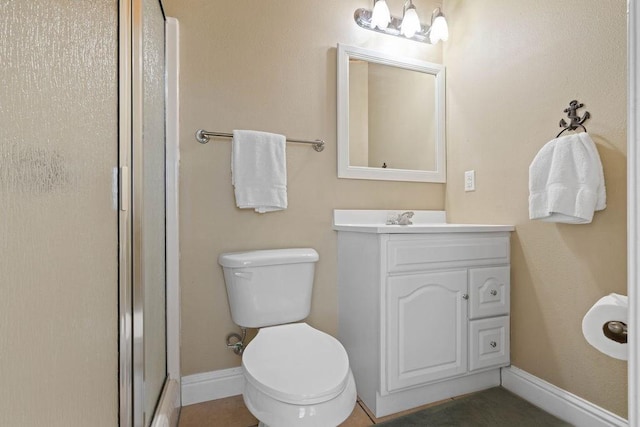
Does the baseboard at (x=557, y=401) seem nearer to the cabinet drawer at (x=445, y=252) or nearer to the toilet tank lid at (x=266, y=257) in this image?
the cabinet drawer at (x=445, y=252)

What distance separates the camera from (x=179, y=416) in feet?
4.52

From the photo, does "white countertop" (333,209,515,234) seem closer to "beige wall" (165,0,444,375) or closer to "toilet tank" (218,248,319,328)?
"beige wall" (165,0,444,375)

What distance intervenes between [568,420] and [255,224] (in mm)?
1594

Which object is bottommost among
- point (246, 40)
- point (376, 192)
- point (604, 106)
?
point (376, 192)

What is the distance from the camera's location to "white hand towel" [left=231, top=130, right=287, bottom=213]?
4.85 feet

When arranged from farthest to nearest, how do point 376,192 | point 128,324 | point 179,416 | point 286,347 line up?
point 376,192, point 179,416, point 286,347, point 128,324

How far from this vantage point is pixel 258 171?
1500 millimetres

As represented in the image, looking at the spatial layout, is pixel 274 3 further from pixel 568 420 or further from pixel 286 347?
pixel 568 420

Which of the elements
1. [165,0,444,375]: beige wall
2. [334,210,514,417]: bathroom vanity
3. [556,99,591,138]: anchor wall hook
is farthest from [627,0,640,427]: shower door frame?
[165,0,444,375]: beige wall

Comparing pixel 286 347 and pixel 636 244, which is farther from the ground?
pixel 636 244

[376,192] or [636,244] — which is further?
[376,192]

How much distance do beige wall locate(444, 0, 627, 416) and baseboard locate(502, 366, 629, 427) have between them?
28 mm

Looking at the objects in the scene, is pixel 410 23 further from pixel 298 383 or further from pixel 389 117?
pixel 298 383

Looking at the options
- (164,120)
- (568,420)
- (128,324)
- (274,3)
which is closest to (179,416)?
(128,324)
